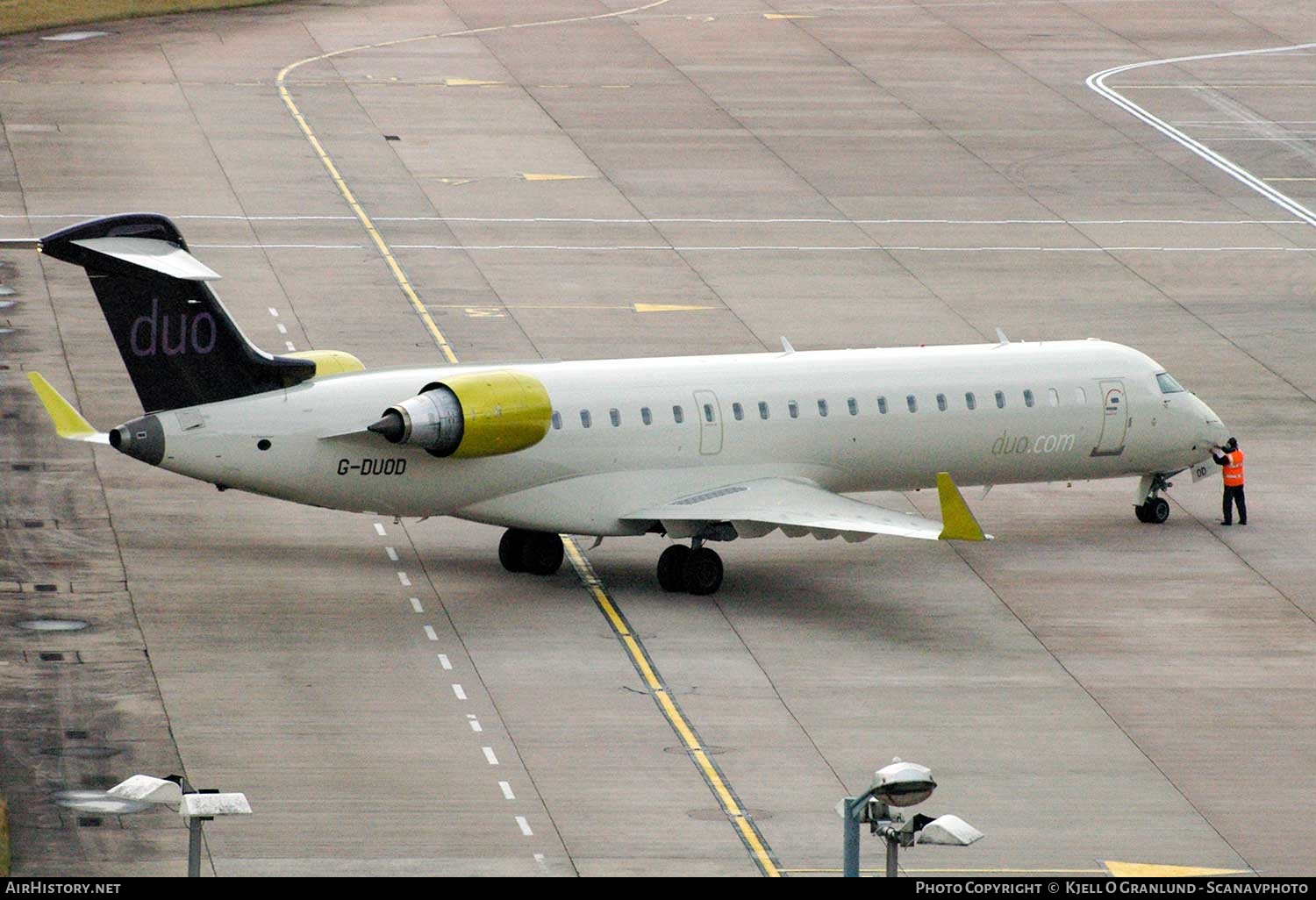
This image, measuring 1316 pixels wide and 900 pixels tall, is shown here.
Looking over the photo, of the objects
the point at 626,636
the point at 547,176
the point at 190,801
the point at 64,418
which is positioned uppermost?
the point at 190,801

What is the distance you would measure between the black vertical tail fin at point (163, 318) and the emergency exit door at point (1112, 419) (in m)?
15.1

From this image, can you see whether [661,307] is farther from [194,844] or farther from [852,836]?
[194,844]

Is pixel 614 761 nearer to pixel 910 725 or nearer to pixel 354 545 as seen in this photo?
pixel 910 725

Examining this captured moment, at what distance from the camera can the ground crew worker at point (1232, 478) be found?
4519 centimetres

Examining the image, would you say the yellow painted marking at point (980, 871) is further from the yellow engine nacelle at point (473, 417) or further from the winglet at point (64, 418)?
the winglet at point (64, 418)

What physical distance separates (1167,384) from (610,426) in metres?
11.3

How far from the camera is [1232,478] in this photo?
45.2 m

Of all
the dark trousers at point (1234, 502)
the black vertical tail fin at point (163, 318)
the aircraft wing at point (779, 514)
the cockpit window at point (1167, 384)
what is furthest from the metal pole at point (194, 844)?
the dark trousers at point (1234, 502)

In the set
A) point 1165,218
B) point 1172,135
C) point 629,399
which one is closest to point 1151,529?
point 629,399

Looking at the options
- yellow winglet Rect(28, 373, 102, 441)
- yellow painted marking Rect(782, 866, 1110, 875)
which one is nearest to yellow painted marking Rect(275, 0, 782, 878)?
yellow painted marking Rect(782, 866, 1110, 875)

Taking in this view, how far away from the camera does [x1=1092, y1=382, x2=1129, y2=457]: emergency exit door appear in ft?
145

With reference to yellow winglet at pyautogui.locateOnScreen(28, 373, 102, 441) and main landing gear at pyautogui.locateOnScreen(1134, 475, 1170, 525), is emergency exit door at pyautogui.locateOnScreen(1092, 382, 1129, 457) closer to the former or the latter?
main landing gear at pyautogui.locateOnScreen(1134, 475, 1170, 525)

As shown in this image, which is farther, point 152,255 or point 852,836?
point 152,255

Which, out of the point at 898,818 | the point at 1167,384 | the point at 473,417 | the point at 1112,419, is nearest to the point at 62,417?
the point at 473,417
